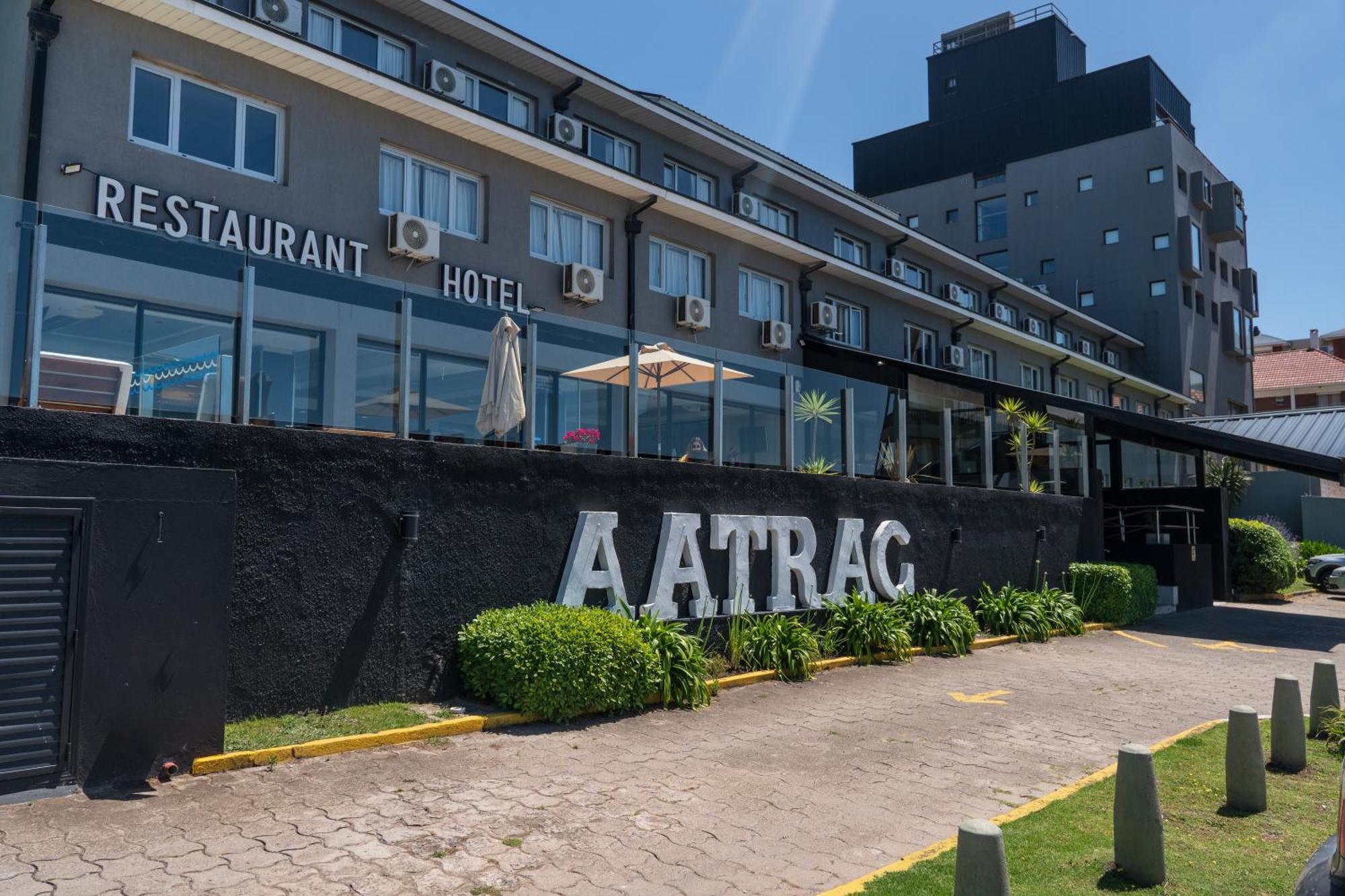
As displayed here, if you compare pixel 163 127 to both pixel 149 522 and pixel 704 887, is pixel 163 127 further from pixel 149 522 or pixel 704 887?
pixel 704 887

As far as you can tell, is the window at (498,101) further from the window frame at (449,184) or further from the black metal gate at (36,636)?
the black metal gate at (36,636)

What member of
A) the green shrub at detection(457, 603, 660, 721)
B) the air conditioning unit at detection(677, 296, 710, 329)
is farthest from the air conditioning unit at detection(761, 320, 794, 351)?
the green shrub at detection(457, 603, 660, 721)

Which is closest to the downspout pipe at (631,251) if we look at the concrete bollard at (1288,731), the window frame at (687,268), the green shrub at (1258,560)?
the window frame at (687,268)

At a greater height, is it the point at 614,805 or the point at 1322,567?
the point at 1322,567

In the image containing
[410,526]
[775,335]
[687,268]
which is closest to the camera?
[410,526]

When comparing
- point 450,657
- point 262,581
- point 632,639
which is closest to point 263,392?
point 262,581

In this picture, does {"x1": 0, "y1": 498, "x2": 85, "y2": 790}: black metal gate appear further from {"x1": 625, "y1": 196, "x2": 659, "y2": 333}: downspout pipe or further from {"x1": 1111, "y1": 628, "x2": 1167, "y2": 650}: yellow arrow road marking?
{"x1": 1111, "y1": 628, "x2": 1167, "y2": 650}: yellow arrow road marking

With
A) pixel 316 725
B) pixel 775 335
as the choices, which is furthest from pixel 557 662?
pixel 775 335

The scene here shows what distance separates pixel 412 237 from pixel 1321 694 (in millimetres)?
13304

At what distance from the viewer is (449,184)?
652 inches

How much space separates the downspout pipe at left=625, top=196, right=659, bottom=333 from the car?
22486mm

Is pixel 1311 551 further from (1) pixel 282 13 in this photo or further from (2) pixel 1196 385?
(1) pixel 282 13

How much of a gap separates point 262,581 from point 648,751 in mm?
3528

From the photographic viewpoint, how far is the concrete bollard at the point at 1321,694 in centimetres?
896
